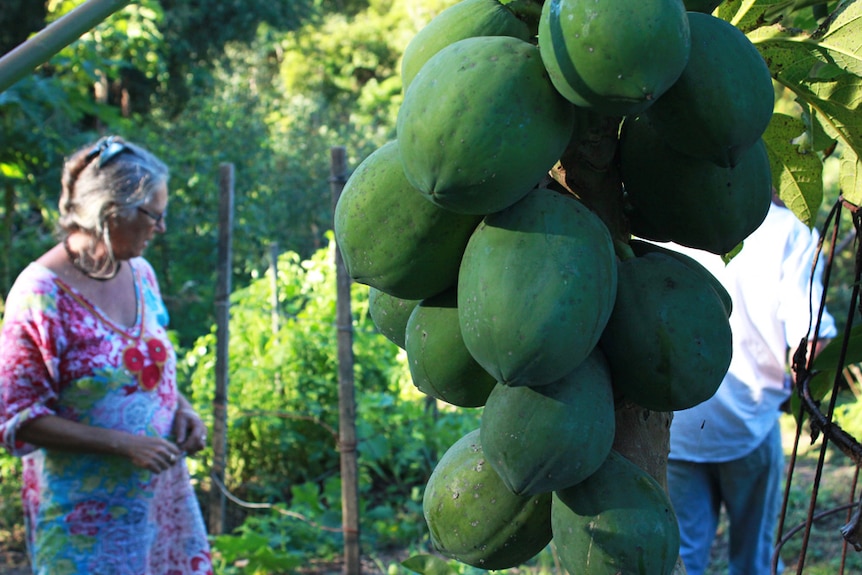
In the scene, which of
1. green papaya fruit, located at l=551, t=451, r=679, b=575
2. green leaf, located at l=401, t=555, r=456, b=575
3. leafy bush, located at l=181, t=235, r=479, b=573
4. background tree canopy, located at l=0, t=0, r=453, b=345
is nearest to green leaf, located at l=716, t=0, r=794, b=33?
green papaya fruit, located at l=551, t=451, r=679, b=575

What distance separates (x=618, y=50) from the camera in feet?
2.23

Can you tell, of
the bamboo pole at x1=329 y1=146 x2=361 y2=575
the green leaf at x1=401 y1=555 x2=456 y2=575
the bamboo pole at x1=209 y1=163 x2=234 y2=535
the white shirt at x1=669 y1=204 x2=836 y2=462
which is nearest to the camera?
the green leaf at x1=401 y1=555 x2=456 y2=575

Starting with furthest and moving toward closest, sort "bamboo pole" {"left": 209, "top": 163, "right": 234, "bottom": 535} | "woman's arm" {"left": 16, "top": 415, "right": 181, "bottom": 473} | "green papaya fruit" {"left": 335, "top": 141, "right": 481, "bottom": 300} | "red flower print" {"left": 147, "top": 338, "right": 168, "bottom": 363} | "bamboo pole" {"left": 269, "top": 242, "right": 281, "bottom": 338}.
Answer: "bamboo pole" {"left": 269, "top": 242, "right": 281, "bottom": 338}, "bamboo pole" {"left": 209, "top": 163, "right": 234, "bottom": 535}, "red flower print" {"left": 147, "top": 338, "right": 168, "bottom": 363}, "woman's arm" {"left": 16, "top": 415, "right": 181, "bottom": 473}, "green papaya fruit" {"left": 335, "top": 141, "right": 481, "bottom": 300}

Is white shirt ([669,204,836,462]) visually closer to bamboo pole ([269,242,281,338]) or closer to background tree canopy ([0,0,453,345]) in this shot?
background tree canopy ([0,0,453,345])

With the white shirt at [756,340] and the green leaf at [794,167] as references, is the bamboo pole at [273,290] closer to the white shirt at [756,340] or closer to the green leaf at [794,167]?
the white shirt at [756,340]

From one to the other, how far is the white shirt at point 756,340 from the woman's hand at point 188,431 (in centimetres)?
160

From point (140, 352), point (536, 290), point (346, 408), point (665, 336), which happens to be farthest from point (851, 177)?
point (346, 408)

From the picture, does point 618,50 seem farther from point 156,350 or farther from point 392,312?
point 156,350

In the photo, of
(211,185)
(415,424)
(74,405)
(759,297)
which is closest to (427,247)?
(74,405)

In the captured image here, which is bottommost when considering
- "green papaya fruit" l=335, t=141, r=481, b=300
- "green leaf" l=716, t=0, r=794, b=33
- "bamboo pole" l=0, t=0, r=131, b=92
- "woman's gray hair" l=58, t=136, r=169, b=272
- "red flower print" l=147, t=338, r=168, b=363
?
"green papaya fruit" l=335, t=141, r=481, b=300

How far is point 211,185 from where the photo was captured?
8859 mm

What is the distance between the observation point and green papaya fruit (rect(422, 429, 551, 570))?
2.70ft

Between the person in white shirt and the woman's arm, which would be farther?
the person in white shirt

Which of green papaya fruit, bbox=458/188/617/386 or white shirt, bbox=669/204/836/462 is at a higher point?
green papaya fruit, bbox=458/188/617/386
